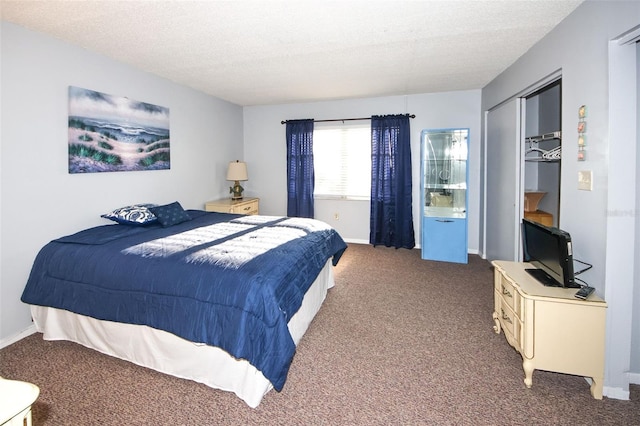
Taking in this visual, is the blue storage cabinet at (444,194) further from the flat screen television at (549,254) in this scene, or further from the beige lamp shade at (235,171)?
the beige lamp shade at (235,171)

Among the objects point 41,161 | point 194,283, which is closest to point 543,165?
point 194,283

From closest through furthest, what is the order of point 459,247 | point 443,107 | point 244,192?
point 459,247
point 443,107
point 244,192

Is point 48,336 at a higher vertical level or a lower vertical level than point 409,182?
lower

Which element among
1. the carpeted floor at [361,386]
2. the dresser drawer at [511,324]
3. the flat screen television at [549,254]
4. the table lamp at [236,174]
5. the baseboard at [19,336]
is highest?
the table lamp at [236,174]

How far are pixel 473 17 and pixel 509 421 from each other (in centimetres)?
276

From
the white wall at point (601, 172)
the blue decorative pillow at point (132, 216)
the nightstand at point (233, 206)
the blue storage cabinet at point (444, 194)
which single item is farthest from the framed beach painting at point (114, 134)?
the white wall at point (601, 172)

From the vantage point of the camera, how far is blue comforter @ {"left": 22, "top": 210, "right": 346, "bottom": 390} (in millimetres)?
1876

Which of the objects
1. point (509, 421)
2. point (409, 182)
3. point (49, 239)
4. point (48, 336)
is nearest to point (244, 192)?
point (409, 182)

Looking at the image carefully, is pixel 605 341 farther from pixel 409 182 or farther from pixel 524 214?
pixel 409 182

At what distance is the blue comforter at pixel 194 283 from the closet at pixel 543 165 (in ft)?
8.55

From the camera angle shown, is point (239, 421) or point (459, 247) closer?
point (239, 421)

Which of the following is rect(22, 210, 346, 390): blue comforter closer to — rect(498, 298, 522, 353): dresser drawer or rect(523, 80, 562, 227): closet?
rect(498, 298, 522, 353): dresser drawer

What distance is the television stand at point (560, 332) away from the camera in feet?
6.29

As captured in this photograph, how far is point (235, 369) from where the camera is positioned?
78.2 inches
